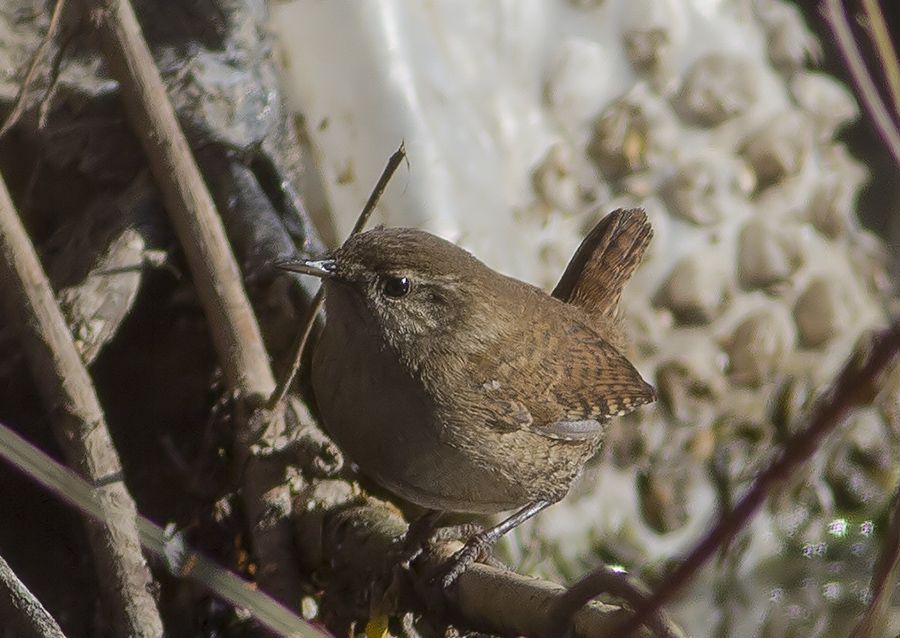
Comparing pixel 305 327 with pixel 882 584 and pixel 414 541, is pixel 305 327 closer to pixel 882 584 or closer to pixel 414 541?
pixel 414 541

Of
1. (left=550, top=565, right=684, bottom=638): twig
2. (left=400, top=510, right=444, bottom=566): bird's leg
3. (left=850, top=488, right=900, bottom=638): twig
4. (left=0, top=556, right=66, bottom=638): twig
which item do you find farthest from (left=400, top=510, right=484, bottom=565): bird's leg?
(left=850, top=488, right=900, bottom=638): twig

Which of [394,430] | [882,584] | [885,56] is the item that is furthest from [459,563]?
[885,56]

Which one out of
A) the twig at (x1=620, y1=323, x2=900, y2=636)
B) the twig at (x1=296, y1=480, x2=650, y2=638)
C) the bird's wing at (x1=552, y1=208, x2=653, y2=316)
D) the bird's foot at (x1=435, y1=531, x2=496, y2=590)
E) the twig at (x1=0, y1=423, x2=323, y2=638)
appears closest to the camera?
the twig at (x1=620, y1=323, x2=900, y2=636)

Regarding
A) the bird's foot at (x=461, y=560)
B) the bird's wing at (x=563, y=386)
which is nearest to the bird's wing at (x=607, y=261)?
the bird's wing at (x=563, y=386)

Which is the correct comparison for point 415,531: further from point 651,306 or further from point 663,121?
point 663,121

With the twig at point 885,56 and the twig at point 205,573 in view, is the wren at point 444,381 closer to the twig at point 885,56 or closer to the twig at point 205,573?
the twig at point 205,573

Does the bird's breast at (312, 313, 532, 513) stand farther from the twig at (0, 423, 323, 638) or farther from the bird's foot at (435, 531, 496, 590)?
the twig at (0, 423, 323, 638)

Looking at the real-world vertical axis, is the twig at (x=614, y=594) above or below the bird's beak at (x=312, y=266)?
below
